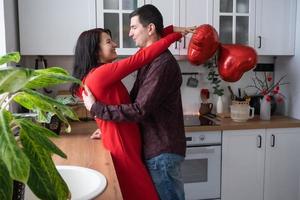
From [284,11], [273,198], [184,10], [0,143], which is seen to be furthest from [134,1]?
[0,143]

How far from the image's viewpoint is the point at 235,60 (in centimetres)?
224

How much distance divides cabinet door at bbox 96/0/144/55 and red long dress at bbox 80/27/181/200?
100 cm

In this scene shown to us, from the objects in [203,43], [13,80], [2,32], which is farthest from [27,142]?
[203,43]

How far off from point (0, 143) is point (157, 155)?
1.11 metres

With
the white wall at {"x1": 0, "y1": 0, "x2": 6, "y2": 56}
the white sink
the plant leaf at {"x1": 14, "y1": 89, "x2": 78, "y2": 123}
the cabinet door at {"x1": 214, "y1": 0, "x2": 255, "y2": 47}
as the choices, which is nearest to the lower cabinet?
the cabinet door at {"x1": 214, "y1": 0, "x2": 255, "y2": 47}

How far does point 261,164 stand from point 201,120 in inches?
23.2

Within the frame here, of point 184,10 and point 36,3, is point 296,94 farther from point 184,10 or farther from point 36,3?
point 36,3

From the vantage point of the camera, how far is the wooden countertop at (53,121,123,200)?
110 cm

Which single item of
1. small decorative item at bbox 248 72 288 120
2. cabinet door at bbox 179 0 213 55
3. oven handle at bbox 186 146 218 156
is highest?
cabinet door at bbox 179 0 213 55

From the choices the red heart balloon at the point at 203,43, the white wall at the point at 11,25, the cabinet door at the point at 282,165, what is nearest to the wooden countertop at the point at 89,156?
the white wall at the point at 11,25

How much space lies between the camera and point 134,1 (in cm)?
246

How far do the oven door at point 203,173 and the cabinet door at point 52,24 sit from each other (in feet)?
4.02

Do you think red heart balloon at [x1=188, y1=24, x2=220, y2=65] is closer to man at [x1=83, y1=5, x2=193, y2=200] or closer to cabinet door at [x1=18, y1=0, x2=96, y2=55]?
man at [x1=83, y1=5, x2=193, y2=200]

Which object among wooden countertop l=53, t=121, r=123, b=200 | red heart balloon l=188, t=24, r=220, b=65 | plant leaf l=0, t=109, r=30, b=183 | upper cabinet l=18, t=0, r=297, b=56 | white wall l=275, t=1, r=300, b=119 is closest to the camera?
plant leaf l=0, t=109, r=30, b=183
